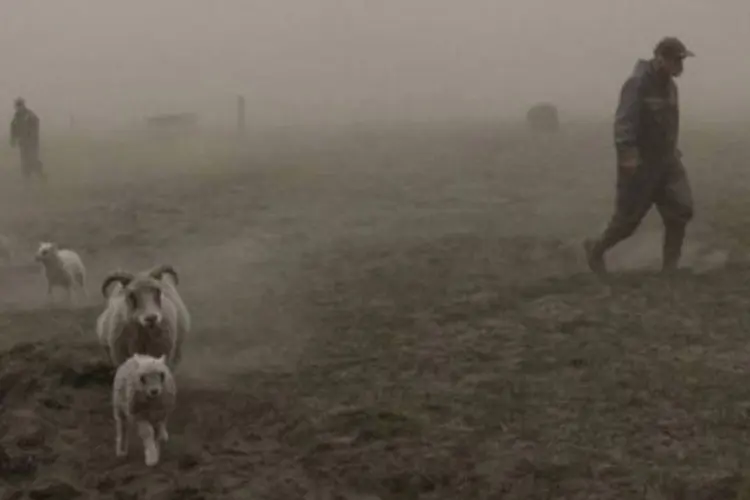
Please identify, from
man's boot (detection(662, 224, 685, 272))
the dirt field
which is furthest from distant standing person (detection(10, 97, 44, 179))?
man's boot (detection(662, 224, 685, 272))

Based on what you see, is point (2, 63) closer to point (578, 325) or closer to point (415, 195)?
point (415, 195)

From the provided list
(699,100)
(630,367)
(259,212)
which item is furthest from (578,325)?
(699,100)

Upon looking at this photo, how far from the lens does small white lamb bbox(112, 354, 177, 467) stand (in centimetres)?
714

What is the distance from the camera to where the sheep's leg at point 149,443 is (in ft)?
23.6

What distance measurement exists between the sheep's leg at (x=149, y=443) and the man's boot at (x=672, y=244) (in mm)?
6542

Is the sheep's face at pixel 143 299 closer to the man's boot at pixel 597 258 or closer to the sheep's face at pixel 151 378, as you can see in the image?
the sheep's face at pixel 151 378

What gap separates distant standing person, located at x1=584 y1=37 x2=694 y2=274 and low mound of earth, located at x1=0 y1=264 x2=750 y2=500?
3.30 feet

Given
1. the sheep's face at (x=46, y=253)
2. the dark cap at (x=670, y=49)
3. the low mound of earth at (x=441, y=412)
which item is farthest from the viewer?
the sheep's face at (x=46, y=253)

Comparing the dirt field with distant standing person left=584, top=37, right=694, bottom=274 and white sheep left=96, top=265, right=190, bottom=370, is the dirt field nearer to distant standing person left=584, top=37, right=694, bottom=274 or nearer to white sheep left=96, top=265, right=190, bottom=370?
white sheep left=96, top=265, right=190, bottom=370

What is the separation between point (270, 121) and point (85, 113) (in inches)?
378

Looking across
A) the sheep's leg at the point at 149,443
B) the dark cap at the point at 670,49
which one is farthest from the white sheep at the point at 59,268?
the dark cap at the point at 670,49

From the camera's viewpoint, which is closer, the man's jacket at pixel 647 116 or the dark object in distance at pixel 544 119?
the man's jacket at pixel 647 116

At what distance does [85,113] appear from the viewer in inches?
1800

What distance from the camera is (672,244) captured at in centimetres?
1191
